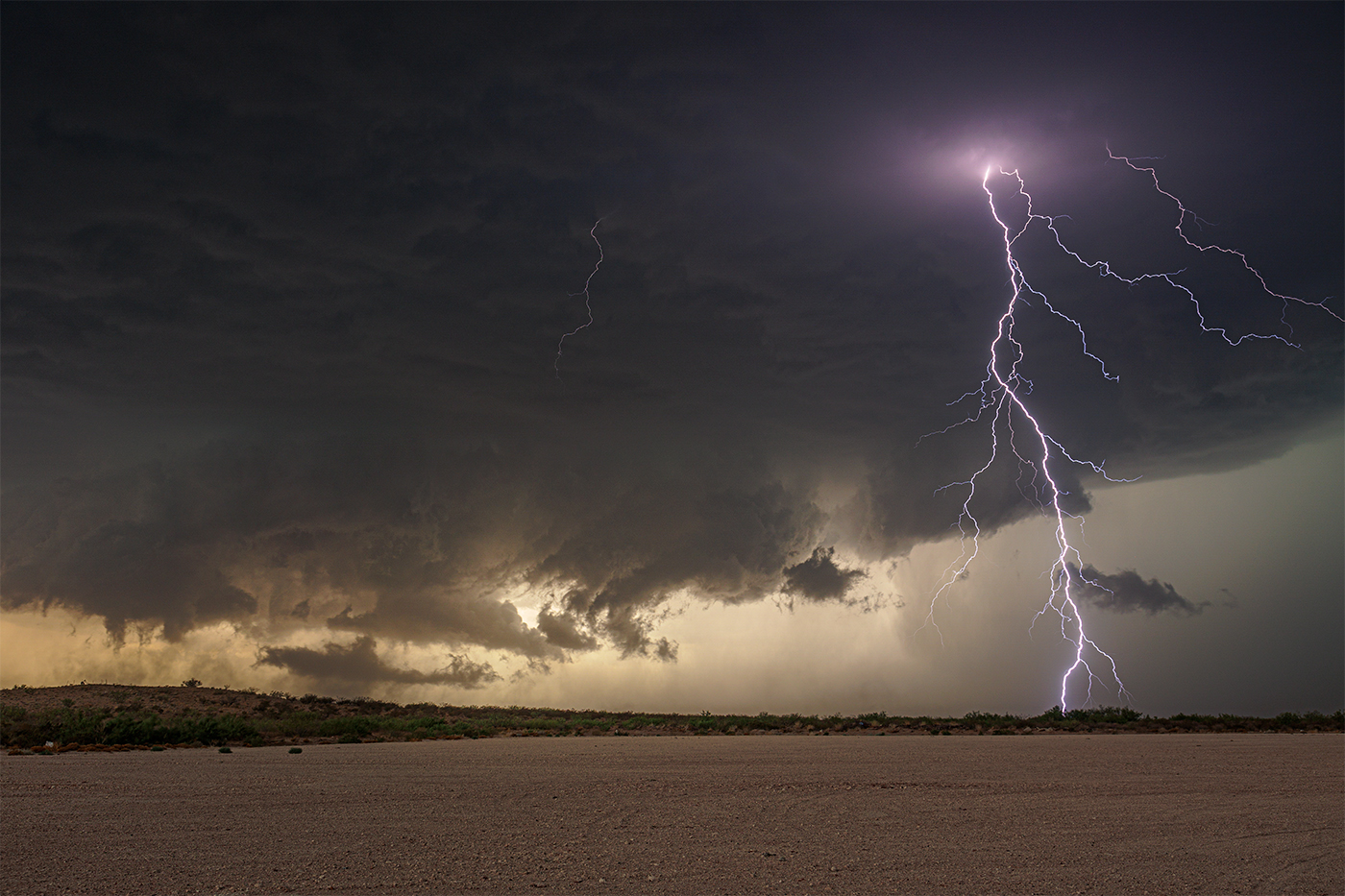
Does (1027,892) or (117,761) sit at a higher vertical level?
(1027,892)

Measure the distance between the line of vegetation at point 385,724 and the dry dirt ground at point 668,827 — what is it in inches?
370

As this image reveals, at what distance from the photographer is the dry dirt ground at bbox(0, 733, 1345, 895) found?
30.3 ft

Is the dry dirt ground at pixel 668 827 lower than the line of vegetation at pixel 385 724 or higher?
higher

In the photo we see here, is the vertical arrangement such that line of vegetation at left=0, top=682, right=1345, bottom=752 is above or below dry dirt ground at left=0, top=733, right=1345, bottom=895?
below

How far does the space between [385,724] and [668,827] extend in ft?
115

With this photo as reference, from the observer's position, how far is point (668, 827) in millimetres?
12188

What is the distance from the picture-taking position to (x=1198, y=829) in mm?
12773

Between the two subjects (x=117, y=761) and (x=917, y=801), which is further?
(x=117, y=761)

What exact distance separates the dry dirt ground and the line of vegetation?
9404 mm

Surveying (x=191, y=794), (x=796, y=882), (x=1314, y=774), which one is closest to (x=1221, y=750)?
(x=1314, y=774)

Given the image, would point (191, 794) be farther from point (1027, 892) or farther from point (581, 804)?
point (1027, 892)

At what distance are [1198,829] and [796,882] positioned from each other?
311 inches

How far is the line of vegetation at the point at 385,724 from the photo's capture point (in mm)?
31781

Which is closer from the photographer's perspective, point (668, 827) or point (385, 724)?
point (668, 827)
